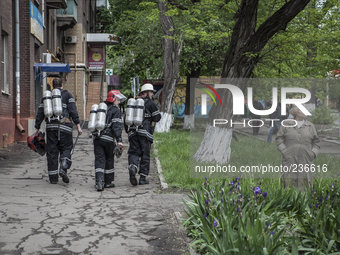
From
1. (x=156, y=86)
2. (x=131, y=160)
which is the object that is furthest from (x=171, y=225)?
(x=156, y=86)

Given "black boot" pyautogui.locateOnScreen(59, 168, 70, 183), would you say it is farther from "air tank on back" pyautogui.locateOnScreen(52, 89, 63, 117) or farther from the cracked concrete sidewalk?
"air tank on back" pyautogui.locateOnScreen(52, 89, 63, 117)

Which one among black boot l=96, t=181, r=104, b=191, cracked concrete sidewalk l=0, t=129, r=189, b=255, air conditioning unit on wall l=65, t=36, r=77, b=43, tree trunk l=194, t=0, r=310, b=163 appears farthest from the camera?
air conditioning unit on wall l=65, t=36, r=77, b=43

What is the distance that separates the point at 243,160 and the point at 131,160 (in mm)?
3226

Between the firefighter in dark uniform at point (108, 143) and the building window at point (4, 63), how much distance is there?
7985mm

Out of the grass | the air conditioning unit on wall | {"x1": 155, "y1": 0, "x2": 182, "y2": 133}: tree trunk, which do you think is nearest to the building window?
the grass

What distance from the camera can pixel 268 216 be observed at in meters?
4.80

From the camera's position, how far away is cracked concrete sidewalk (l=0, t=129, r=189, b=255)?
489 centimetres

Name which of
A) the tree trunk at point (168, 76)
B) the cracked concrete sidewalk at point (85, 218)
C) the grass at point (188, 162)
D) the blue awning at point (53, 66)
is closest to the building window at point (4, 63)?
the blue awning at point (53, 66)

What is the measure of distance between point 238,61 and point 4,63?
8.68m

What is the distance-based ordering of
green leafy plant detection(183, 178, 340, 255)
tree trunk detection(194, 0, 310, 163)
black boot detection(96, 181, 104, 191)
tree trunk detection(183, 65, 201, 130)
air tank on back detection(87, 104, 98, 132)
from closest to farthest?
green leafy plant detection(183, 178, 340, 255), black boot detection(96, 181, 104, 191), air tank on back detection(87, 104, 98, 132), tree trunk detection(194, 0, 310, 163), tree trunk detection(183, 65, 201, 130)

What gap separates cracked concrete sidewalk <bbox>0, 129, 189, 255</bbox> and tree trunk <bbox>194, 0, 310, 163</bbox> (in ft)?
6.20

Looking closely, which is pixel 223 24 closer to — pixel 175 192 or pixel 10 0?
pixel 10 0

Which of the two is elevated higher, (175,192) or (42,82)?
(42,82)

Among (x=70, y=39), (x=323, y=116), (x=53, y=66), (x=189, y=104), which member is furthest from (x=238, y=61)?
(x=70, y=39)
